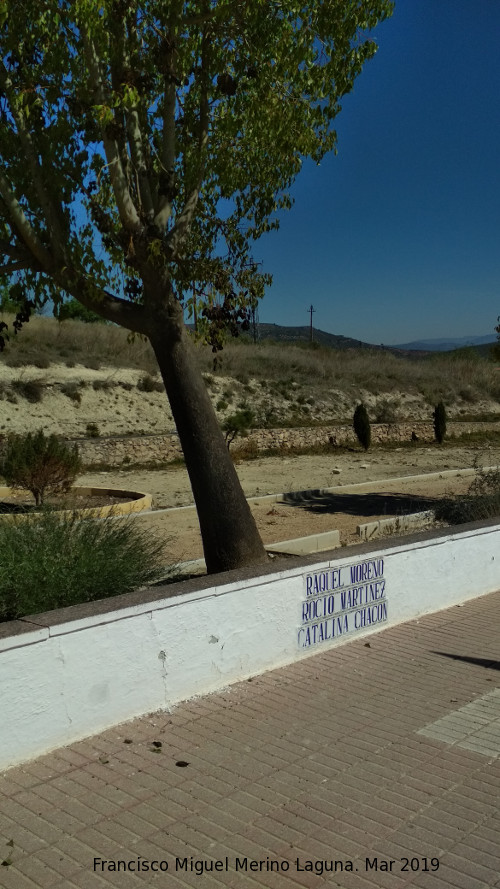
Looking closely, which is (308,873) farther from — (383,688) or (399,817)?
(383,688)

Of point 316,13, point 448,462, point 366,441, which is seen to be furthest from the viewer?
point 366,441

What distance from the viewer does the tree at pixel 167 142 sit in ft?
27.5

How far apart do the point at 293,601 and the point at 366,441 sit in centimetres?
2559

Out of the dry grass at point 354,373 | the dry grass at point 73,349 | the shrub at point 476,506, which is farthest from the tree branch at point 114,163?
the dry grass at point 354,373

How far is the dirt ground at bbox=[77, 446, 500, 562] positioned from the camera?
13.8 m

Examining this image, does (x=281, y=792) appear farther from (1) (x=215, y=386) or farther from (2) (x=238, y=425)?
(1) (x=215, y=386)

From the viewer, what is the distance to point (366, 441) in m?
31.6

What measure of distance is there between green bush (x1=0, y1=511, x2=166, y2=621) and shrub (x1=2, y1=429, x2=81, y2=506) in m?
7.11

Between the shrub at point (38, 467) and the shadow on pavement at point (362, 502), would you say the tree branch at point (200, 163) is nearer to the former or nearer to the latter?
the shrub at point (38, 467)

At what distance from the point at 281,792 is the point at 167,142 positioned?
693 cm

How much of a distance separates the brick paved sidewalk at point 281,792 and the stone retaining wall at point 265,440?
18079mm

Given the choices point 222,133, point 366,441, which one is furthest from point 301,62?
point 366,441

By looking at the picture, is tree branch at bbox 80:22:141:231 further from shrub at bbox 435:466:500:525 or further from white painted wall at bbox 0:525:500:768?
shrub at bbox 435:466:500:525

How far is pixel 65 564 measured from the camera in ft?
21.0
